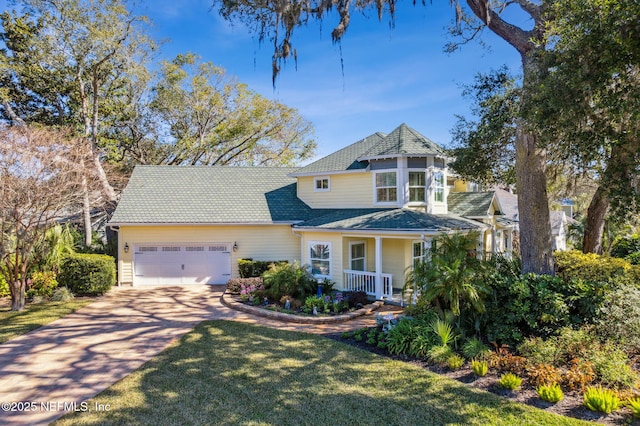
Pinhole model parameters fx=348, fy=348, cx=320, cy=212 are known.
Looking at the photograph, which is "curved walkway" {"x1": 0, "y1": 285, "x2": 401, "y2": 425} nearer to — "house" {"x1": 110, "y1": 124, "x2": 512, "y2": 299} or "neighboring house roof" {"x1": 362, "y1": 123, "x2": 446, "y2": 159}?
"house" {"x1": 110, "y1": 124, "x2": 512, "y2": 299}

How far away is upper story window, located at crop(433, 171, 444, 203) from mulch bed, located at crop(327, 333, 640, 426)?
32.2ft

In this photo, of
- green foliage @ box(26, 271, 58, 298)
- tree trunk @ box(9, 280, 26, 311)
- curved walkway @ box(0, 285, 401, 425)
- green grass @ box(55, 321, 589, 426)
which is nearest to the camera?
green grass @ box(55, 321, 589, 426)

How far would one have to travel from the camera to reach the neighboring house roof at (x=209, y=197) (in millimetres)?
15965

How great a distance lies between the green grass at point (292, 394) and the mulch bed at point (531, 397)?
218 mm

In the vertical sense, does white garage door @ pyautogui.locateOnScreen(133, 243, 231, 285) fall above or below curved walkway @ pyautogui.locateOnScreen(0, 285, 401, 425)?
above

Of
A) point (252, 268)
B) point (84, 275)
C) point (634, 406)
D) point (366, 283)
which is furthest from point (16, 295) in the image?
point (634, 406)

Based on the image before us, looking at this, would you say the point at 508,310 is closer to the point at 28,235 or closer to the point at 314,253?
the point at 314,253

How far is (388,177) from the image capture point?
15.4 m

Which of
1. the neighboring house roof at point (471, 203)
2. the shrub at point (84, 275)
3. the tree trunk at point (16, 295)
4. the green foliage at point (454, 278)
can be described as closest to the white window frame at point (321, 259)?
the green foliage at point (454, 278)

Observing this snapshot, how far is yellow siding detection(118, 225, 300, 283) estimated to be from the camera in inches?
620

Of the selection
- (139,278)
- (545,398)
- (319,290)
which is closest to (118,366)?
(319,290)

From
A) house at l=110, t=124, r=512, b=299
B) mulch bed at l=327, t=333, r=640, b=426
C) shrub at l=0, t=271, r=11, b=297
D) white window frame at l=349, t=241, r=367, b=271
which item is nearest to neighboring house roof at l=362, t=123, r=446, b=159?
house at l=110, t=124, r=512, b=299

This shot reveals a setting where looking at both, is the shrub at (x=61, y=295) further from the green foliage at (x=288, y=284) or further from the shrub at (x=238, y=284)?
the green foliage at (x=288, y=284)

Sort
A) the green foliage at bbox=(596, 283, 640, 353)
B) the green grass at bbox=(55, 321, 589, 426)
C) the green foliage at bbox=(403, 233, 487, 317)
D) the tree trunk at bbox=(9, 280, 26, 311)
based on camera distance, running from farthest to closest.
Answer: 1. the tree trunk at bbox=(9, 280, 26, 311)
2. the green foliage at bbox=(403, 233, 487, 317)
3. the green foliage at bbox=(596, 283, 640, 353)
4. the green grass at bbox=(55, 321, 589, 426)
